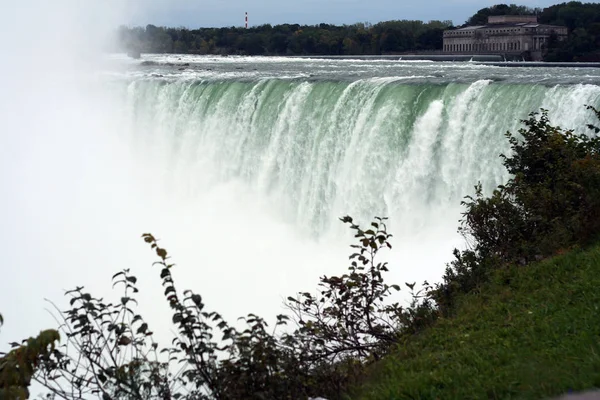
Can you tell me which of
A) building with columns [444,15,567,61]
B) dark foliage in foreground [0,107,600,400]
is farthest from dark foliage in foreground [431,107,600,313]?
building with columns [444,15,567,61]

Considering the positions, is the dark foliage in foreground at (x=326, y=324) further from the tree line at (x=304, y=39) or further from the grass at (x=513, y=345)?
the tree line at (x=304, y=39)

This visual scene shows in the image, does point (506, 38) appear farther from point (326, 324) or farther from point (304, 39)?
point (326, 324)

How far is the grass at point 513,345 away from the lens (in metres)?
4.44

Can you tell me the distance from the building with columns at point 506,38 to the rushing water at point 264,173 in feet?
73.0

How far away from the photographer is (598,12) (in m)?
42.6

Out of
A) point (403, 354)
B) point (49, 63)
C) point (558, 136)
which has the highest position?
point (49, 63)

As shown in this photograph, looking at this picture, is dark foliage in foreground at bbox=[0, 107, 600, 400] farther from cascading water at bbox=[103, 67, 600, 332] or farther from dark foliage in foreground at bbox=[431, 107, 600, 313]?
cascading water at bbox=[103, 67, 600, 332]

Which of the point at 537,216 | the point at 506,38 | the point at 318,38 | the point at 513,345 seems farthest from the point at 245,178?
the point at 318,38

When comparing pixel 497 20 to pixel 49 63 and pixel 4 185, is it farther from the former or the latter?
pixel 4 185

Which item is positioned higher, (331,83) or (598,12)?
(598,12)

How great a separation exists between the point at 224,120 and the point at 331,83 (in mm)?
3454

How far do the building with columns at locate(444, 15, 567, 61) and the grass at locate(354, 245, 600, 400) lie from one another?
3464cm

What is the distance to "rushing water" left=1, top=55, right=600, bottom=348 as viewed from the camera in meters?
13.9

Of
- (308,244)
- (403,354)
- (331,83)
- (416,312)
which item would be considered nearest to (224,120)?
(331,83)
